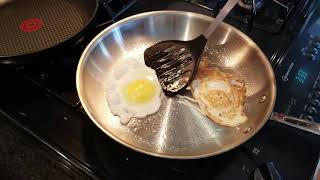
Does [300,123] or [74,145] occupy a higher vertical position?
[300,123]

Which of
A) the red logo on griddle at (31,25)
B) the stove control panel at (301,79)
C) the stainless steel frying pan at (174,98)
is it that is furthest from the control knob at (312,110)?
the red logo on griddle at (31,25)

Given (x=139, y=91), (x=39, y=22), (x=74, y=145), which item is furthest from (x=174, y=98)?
(x=39, y=22)

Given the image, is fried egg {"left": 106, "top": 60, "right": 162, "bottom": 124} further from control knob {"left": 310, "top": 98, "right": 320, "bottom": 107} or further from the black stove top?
control knob {"left": 310, "top": 98, "right": 320, "bottom": 107}

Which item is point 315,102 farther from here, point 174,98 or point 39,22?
point 39,22

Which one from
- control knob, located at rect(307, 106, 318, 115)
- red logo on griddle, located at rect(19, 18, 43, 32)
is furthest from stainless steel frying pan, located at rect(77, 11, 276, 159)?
red logo on griddle, located at rect(19, 18, 43, 32)

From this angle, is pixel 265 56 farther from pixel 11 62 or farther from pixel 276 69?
pixel 11 62

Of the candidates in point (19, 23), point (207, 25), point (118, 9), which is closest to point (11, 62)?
point (19, 23)

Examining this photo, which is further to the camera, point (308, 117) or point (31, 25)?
point (31, 25)

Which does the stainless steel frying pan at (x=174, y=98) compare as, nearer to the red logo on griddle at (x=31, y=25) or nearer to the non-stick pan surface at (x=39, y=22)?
the non-stick pan surface at (x=39, y=22)
